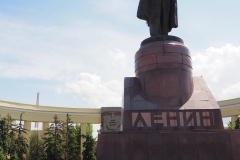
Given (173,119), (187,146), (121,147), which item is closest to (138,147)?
(121,147)

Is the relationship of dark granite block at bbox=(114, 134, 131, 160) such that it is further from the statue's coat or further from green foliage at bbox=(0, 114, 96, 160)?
green foliage at bbox=(0, 114, 96, 160)

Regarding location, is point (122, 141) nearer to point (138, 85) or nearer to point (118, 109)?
point (138, 85)

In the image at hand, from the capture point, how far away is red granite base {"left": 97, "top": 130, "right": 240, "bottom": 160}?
18.9 ft

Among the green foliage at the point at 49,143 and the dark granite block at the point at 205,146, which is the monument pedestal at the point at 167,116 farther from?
the green foliage at the point at 49,143

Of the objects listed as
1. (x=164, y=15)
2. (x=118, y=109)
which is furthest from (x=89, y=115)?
(x=164, y=15)

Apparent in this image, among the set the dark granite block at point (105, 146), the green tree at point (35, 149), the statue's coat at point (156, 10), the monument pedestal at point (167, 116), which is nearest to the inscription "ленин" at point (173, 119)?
the monument pedestal at point (167, 116)

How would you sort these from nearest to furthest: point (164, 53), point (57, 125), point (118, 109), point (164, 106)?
point (164, 106)
point (164, 53)
point (57, 125)
point (118, 109)

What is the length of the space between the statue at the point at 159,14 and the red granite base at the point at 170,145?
3.37 m

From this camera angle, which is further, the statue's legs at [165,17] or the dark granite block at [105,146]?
the statue's legs at [165,17]

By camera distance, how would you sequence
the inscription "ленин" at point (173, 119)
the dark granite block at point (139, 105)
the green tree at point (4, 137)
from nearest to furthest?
1. the inscription "ленин" at point (173, 119)
2. the dark granite block at point (139, 105)
3. the green tree at point (4, 137)

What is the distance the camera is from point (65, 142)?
66.6ft

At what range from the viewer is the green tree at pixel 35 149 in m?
21.0

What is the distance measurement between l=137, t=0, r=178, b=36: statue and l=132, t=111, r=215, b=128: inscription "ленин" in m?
2.68

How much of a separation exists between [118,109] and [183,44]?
16.6m
